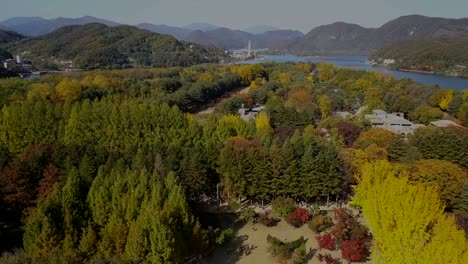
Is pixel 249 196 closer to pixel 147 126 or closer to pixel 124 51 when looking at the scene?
pixel 147 126

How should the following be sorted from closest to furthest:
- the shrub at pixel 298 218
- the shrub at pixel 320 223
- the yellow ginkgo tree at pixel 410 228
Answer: the yellow ginkgo tree at pixel 410 228, the shrub at pixel 320 223, the shrub at pixel 298 218

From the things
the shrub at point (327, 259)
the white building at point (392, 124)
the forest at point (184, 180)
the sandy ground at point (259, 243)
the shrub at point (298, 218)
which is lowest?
the sandy ground at point (259, 243)

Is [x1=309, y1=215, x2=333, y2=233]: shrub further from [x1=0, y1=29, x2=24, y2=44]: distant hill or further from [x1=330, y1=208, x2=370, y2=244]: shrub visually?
[x1=0, y1=29, x2=24, y2=44]: distant hill

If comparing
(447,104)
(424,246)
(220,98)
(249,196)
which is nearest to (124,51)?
(220,98)

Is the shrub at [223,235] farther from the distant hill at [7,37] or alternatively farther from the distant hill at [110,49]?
the distant hill at [7,37]

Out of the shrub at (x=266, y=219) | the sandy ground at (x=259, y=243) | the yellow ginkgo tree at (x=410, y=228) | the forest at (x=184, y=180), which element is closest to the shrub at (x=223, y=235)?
the forest at (x=184, y=180)

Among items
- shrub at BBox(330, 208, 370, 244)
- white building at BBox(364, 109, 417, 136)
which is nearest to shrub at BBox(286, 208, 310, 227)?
shrub at BBox(330, 208, 370, 244)

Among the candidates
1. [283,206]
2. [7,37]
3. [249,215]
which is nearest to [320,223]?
[283,206]

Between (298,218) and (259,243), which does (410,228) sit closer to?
(298,218)
